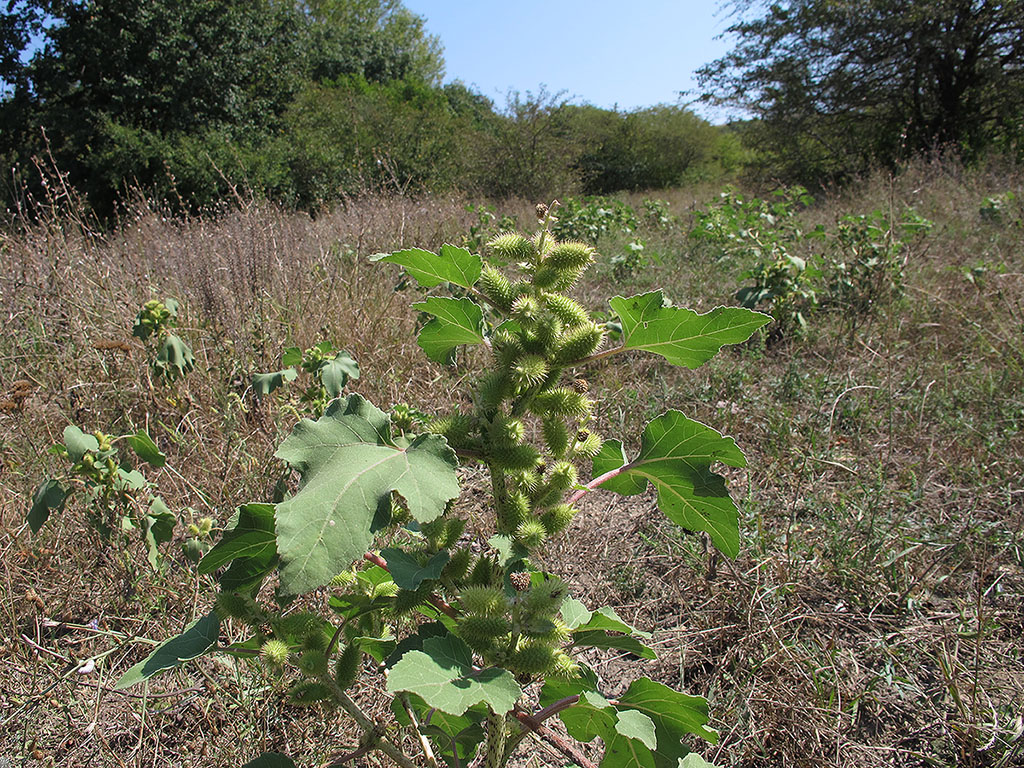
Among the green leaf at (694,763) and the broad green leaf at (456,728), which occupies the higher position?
the broad green leaf at (456,728)

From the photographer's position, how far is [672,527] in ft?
8.00

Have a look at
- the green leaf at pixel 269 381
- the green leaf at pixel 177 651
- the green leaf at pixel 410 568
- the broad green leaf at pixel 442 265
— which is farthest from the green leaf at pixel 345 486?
the green leaf at pixel 269 381

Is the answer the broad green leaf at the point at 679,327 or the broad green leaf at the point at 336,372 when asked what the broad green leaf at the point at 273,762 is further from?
the broad green leaf at the point at 336,372

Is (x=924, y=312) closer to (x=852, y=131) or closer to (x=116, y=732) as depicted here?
(x=116, y=732)

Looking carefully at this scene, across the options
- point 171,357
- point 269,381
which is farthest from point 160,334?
point 269,381

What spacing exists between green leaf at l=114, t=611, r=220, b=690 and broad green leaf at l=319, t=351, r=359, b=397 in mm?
1264

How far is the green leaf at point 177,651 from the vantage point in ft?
2.71

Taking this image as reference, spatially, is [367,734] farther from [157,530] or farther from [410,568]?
[157,530]

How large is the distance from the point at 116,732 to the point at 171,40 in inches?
770

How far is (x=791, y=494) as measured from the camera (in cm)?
254

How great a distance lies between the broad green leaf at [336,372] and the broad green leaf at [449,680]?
4.88 feet

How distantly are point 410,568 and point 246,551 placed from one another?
26cm

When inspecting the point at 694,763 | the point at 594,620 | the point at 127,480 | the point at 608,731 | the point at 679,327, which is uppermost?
the point at 679,327

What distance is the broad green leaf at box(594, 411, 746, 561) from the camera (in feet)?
2.88
